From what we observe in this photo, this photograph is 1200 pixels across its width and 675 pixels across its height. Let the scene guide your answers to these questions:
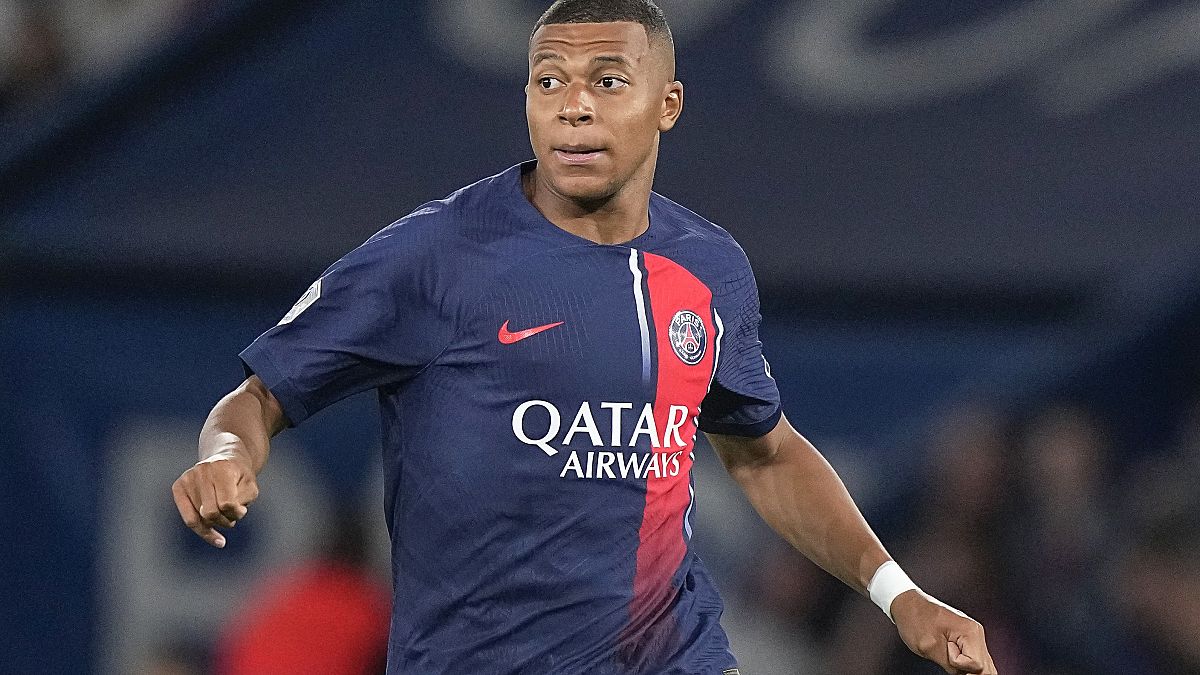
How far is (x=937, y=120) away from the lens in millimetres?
7648

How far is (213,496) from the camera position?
273cm

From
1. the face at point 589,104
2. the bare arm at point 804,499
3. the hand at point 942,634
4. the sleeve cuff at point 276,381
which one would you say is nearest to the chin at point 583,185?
the face at point 589,104

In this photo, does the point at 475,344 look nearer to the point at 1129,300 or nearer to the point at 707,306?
the point at 707,306

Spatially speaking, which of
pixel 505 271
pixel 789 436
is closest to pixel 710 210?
pixel 789 436

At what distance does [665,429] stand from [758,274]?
3.90m

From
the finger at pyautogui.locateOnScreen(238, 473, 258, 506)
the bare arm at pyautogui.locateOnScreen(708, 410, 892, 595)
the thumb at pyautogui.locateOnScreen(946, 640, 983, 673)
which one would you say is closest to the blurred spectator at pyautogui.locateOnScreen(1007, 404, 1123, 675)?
the bare arm at pyautogui.locateOnScreen(708, 410, 892, 595)

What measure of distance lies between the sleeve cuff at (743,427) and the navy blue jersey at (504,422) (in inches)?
15.9

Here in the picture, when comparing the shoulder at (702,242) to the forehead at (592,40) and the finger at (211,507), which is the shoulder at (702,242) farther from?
the finger at (211,507)

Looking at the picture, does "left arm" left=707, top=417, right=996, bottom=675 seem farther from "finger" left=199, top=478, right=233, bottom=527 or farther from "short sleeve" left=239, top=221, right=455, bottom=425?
"finger" left=199, top=478, right=233, bottom=527

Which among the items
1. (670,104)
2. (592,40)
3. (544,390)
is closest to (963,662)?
(544,390)

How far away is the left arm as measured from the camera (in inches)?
145

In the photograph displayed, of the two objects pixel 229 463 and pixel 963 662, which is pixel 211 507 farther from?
pixel 963 662

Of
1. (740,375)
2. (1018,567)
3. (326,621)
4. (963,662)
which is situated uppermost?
(740,375)

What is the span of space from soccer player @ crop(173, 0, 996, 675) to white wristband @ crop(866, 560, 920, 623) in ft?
0.21
